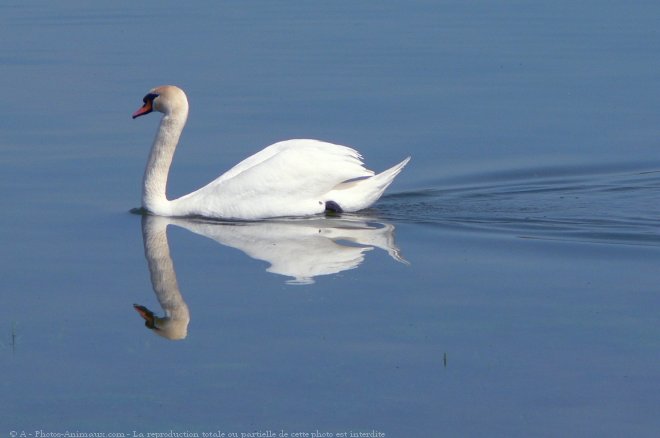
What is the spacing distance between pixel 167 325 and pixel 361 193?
10.9ft

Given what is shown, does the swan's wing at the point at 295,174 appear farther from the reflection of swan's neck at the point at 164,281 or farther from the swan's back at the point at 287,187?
the reflection of swan's neck at the point at 164,281

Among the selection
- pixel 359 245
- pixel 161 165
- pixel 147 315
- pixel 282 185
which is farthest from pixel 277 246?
pixel 161 165

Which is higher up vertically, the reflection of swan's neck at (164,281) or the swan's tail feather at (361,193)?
the swan's tail feather at (361,193)

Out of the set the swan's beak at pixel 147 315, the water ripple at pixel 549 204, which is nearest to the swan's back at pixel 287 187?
the water ripple at pixel 549 204

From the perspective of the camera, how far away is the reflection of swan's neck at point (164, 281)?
8.22m

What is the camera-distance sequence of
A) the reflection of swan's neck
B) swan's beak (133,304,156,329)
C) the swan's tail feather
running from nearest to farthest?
1. the reflection of swan's neck
2. swan's beak (133,304,156,329)
3. the swan's tail feather

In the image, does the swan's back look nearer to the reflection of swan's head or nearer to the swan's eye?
the swan's eye

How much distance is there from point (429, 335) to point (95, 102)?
8428 millimetres

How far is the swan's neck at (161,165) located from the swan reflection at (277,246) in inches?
5.1

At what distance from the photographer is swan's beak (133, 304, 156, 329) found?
27.4 ft

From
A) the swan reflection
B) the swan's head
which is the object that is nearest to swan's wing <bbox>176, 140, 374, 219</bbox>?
the swan reflection

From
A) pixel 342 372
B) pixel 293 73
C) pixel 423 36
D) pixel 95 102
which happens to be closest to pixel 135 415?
pixel 342 372

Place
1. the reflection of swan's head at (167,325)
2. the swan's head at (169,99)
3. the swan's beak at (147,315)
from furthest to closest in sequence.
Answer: the swan's head at (169,99) → the swan's beak at (147,315) → the reflection of swan's head at (167,325)

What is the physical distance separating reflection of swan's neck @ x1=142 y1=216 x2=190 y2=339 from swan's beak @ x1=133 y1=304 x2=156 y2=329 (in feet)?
0.10
